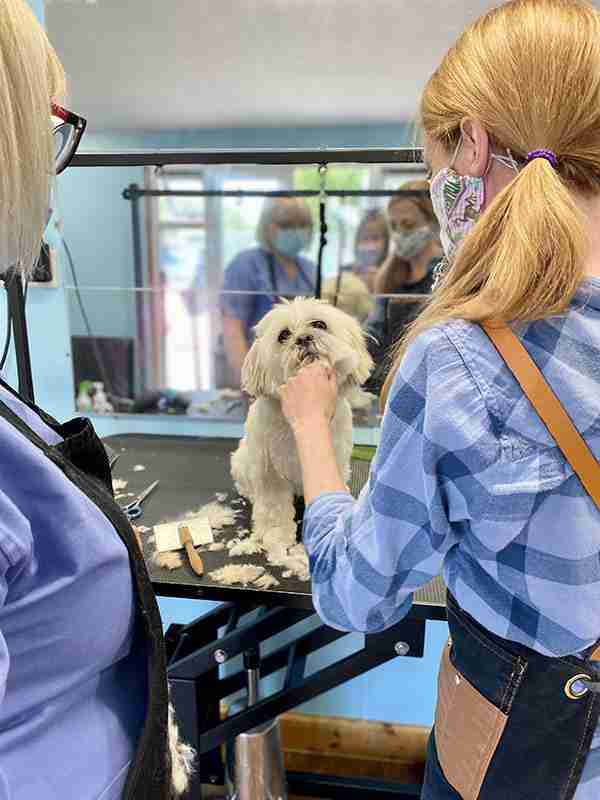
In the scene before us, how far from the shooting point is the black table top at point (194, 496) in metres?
0.95

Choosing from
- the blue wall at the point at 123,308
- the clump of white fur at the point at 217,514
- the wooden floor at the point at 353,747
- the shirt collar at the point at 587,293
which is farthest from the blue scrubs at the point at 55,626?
the wooden floor at the point at 353,747

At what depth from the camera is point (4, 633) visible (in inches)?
18.8

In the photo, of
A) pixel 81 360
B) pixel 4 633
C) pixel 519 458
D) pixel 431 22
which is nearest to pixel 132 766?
pixel 4 633

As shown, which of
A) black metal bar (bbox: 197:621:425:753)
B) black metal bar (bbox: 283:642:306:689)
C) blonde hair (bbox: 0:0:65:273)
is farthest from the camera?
black metal bar (bbox: 283:642:306:689)

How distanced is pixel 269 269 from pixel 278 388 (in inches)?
38.9

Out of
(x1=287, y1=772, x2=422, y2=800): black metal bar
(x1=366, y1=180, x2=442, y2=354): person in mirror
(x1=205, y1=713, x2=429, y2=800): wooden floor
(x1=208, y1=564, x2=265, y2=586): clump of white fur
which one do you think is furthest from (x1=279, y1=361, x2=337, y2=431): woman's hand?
(x1=205, y1=713, x2=429, y2=800): wooden floor

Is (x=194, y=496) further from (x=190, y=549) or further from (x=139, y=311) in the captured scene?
(x=139, y=311)

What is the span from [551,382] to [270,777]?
1.26 meters

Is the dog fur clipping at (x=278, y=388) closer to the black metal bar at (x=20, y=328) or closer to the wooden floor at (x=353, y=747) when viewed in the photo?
the black metal bar at (x=20, y=328)

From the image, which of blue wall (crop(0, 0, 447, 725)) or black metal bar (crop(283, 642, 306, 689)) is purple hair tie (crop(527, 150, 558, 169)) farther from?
blue wall (crop(0, 0, 447, 725))

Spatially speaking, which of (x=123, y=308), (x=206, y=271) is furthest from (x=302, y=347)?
(x=206, y=271)

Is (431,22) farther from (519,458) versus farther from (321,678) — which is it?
(321,678)

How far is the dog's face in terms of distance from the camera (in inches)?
40.9

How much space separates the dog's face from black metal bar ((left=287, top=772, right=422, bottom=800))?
103cm
